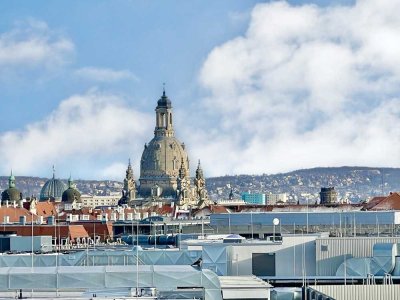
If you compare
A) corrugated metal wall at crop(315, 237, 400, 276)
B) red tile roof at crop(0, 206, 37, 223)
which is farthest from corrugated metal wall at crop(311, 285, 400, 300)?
red tile roof at crop(0, 206, 37, 223)

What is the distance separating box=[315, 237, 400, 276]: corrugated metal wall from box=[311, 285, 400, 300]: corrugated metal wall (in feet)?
38.2

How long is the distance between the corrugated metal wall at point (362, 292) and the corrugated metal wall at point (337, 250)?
11.6 m

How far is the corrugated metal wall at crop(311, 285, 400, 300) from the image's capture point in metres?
41.8

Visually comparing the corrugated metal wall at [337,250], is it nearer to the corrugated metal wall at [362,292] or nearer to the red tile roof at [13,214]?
the corrugated metal wall at [362,292]

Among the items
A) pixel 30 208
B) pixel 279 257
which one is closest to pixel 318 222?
pixel 279 257

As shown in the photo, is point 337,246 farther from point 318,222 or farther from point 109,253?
point 318,222

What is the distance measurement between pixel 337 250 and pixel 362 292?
12484 mm

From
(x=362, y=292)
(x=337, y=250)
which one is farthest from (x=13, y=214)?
(x=362, y=292)

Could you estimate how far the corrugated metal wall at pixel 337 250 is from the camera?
54.0 m

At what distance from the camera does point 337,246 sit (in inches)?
2140

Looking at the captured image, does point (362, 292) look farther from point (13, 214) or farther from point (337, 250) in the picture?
point (13, 214)

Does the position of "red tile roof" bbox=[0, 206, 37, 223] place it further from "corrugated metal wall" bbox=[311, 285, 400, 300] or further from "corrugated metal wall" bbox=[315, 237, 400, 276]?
"corrugated metal wall" bbox=[311, 285, 400, 300]

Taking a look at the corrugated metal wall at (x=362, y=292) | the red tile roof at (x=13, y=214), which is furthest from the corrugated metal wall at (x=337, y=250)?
the red tile roof at (x=13, y=214)

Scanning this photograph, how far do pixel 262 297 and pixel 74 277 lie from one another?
5255 millimetres
